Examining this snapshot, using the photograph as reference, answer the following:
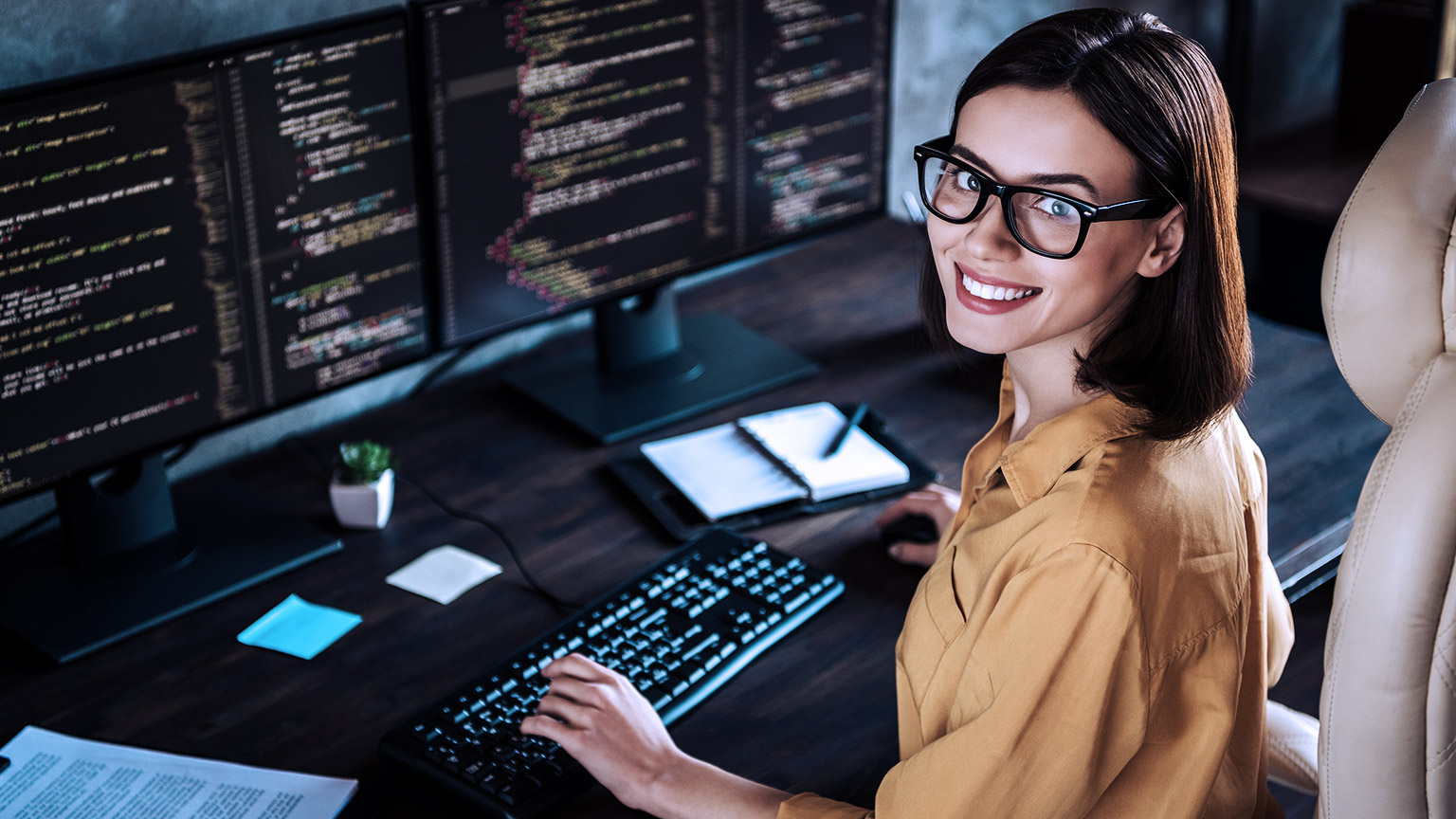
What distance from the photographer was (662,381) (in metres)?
1.68

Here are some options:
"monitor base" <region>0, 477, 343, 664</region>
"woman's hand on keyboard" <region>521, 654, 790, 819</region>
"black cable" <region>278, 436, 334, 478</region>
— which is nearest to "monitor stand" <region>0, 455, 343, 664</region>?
"monitor base" <region>0, 477, 343, 664</region>

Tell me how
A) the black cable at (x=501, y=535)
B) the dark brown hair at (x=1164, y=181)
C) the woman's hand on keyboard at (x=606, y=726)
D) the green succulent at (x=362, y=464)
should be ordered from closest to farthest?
the dark brown hair at (x=1164, y=181), the woman's hand on keyboard at (x=606, y=726), the black cable at (x=501, y=535), the green succulent at (x=362, y=464)

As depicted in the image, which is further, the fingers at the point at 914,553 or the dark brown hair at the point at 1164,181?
the fingers at the point at 914,553

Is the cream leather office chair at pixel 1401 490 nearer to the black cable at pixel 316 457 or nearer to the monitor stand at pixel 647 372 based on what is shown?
the monitor stand at pixel 647 372

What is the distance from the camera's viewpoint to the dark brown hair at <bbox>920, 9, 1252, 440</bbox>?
92 centimetres

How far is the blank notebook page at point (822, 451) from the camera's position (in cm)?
147

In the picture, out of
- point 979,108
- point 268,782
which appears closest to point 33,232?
point 268,782

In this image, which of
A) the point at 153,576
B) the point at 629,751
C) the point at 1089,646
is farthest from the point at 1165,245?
the point at 153,576

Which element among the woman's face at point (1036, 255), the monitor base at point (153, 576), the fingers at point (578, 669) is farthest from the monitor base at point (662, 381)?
the woman's face at point (1036, 255)

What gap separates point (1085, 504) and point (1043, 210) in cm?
21

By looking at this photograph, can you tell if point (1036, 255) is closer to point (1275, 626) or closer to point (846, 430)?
point (1275, 626)

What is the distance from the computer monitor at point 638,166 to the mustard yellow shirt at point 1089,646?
673mm

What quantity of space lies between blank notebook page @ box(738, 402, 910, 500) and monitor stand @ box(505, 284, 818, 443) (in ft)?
0.32

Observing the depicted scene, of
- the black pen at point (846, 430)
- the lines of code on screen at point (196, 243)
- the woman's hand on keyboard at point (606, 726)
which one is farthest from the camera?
the black pen at point (846, 430)
